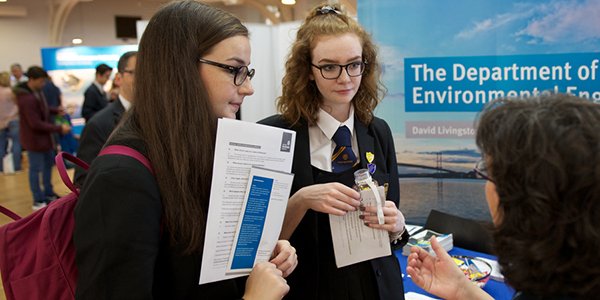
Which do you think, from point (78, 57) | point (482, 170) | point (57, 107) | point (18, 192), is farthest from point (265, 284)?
point (78, 57)

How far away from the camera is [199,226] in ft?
3.76

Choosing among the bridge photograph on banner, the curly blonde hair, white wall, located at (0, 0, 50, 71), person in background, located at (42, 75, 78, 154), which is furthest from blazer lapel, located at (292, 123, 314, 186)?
white wall, located at (0, 0, 50, 71)

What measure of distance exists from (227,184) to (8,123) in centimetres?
956

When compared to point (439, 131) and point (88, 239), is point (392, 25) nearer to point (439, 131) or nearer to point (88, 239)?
point (439, 131)

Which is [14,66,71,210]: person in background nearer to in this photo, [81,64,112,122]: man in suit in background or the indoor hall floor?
the indoor hall floor

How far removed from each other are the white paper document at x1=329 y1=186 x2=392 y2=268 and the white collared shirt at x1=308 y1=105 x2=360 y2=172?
0.23 meters

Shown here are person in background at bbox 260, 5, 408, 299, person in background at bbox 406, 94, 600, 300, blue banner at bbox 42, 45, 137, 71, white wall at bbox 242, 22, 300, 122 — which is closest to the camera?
person in background at bbox 406, 94, 600, 300

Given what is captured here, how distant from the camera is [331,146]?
1.85 meters

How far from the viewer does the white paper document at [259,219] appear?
1.20 meters

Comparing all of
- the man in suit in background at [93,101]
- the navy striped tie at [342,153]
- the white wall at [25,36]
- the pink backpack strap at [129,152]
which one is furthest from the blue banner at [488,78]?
the white wall at [25,36]

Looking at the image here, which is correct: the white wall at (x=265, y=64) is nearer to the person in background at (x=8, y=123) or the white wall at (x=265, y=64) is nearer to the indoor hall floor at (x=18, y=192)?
the indoor hall floor at (x=18, y=192)

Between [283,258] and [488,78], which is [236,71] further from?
[488,78]

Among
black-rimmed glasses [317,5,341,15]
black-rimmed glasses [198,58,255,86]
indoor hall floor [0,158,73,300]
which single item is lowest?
indoor hall floor [0,158,73,300]

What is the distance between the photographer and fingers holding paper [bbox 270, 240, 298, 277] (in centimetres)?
131
